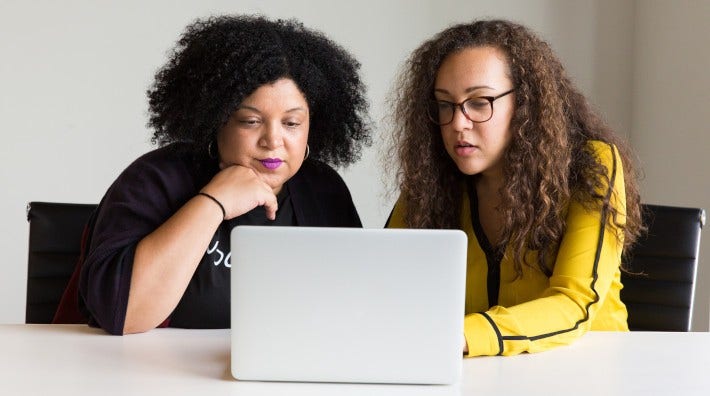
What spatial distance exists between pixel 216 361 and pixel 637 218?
3.01ft

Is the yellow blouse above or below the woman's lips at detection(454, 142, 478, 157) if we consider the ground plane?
below

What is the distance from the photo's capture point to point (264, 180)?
1751 mm

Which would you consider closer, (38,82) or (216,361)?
(216,361)

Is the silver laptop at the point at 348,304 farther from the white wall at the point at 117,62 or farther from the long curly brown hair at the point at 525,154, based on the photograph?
the white wall at the point at 117,62

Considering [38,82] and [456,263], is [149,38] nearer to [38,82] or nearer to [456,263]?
[38,82]

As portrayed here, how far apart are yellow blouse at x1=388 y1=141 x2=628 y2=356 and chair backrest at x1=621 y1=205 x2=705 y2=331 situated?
124 millimetres

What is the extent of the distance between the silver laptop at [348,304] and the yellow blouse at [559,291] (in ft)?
0.65

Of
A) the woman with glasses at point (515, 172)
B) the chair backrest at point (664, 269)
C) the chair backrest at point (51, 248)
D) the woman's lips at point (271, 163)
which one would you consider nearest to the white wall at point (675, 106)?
the chair backrest at point (664, 269)

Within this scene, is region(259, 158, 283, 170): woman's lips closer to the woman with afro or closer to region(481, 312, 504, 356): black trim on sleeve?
the woman with afro

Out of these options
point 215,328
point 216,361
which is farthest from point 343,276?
point 215,328

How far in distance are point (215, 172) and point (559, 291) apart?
0.69 metres

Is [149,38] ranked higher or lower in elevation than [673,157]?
higher

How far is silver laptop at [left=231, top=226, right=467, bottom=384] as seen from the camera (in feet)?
3.77

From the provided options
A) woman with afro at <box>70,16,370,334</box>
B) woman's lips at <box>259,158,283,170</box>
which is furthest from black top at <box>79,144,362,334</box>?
woman's lips at <box>259,158,283,170</box>
